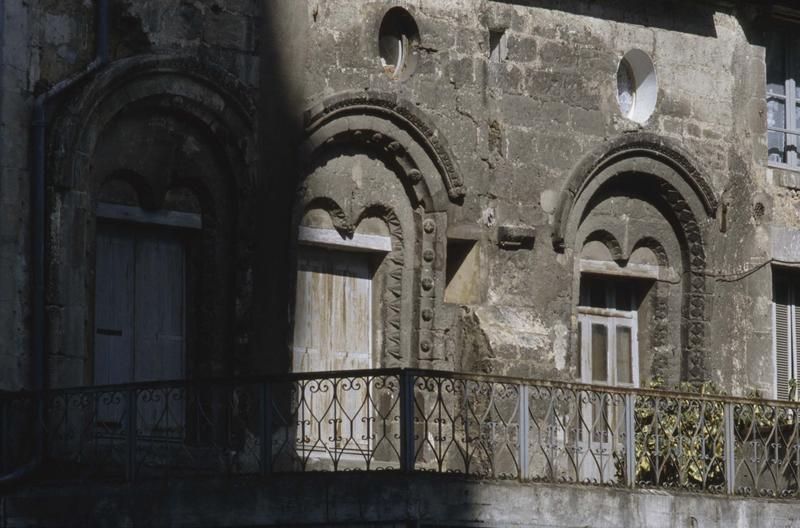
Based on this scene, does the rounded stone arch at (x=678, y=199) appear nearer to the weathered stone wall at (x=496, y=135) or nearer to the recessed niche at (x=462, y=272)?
the weathered stone wall at (x=496, y=135)

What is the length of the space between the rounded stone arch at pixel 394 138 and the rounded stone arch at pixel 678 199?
168cm

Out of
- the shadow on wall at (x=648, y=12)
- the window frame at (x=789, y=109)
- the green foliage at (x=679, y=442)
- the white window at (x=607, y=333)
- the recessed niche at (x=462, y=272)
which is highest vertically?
the shadow on wall at (x=648, y=12)

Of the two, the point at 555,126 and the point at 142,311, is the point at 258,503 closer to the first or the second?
the point at 142,311

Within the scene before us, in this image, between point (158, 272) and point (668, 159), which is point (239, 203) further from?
point (668, 159)

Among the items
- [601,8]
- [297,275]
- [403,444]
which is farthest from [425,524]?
[601,8]

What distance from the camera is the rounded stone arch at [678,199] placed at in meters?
22.2

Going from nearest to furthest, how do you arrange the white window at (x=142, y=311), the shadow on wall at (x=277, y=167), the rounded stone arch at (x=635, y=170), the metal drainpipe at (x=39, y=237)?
the metal drainpipe at (x=39, y=237)
the white window at (x=142, y=311)
the shadow on wall at (x=277, y=167)
the rounded stone arch at (x=635, y=170)

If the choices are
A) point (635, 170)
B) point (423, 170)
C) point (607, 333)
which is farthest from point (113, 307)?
point (635, 170)

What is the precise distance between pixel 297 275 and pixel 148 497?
331 cm

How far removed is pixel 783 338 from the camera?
918 inches

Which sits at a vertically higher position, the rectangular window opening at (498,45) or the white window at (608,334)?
the rectangular window opening at (498,45)

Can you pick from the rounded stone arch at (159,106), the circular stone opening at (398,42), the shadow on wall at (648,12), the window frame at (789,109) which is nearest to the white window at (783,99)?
the window frame at (789,109)

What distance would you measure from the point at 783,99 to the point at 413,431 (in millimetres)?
7532

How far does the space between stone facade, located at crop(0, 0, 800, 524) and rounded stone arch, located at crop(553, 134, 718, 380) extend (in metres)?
0.02
